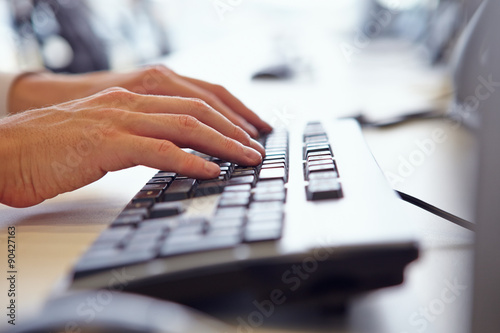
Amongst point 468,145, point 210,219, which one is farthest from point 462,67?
point 210,219

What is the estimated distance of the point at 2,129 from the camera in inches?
18.7

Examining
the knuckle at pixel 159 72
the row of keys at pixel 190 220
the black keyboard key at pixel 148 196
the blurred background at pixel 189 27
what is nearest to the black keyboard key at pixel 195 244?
the row of keys at pixel 190 220

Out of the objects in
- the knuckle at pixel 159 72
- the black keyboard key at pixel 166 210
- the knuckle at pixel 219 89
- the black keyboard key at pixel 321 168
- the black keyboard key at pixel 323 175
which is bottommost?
the black keyboard key at pixel 166 210

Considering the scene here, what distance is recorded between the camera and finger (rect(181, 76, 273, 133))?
653 mm

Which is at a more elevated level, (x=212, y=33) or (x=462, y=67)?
(x=212, y=33)

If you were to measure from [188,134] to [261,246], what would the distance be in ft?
0.78

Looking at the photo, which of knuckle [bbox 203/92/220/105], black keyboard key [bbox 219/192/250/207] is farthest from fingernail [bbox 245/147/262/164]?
knuckle [bbox 203/92/220/105]

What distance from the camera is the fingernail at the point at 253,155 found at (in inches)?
18.3

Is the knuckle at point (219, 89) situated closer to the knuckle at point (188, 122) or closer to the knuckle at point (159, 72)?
the knuckle at point (159, 72)

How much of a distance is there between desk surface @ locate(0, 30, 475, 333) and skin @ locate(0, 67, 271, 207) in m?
0.03

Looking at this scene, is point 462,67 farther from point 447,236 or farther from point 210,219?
point 210,219

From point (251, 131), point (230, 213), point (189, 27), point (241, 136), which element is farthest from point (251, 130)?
point (189, 27)

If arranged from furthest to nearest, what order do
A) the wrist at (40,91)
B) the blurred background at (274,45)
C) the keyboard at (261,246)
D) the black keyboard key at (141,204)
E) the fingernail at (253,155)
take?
the blurred background at (274,45), the wrist at (40,91), the fingernail at (253,155), the black keyboard key at (141,204), the keyboard at (261,246)

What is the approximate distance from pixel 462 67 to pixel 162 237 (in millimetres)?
617
